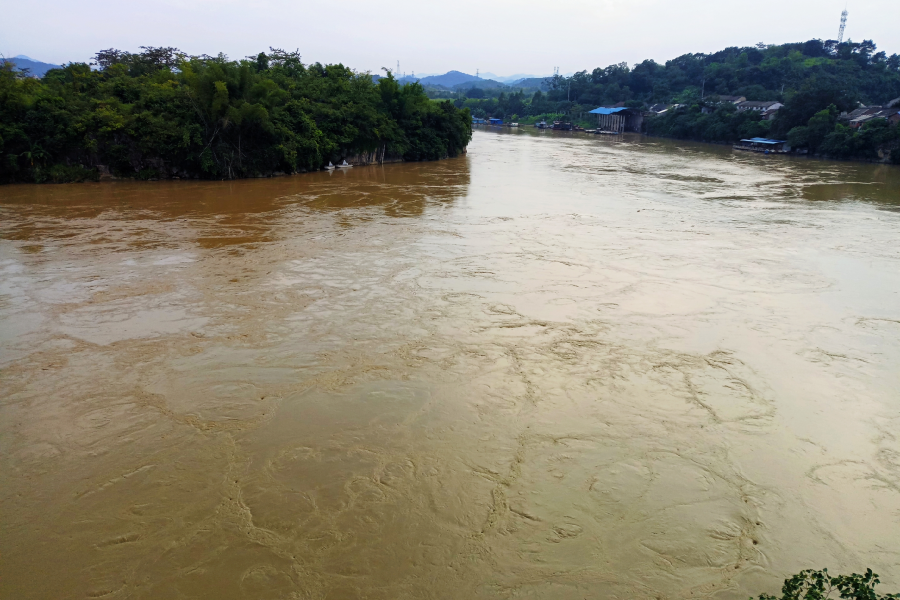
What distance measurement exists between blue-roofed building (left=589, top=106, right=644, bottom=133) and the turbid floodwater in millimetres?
40678

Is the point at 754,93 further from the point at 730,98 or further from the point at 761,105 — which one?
the point at 761,105

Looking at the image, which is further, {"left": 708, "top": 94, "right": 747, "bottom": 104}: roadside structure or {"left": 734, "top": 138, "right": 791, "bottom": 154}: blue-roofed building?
{"left": 708, "top": 94, "right": 747, "bottom": 104}: roadside structure

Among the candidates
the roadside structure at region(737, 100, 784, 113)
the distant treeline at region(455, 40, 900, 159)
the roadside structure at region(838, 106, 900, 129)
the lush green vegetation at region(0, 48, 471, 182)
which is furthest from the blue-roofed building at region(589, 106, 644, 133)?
the lush green vegetation at region(0, 48, 471, 182)

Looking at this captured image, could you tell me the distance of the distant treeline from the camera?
28.1 meters

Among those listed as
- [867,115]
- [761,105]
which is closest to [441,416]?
[867,115]

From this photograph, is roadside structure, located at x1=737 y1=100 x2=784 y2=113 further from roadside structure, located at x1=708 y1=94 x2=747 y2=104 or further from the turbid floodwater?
the turbid floodwater

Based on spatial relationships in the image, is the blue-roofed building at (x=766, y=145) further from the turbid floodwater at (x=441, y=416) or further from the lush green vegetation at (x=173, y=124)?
the turbid floodwater at (x=441, y=416)

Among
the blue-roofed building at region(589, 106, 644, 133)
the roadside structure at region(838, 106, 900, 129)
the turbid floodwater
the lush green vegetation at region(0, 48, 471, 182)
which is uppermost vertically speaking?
the blue-roofed building at region(589, 106, 644, 133)

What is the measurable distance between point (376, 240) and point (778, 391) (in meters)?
6.97

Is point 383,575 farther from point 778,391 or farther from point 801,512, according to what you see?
point 778,391

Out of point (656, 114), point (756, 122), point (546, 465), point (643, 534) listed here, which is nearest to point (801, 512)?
point (643, 534)

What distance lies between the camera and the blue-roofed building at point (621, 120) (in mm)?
47656

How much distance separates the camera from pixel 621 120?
4809cm

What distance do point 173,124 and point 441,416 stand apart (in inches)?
549
